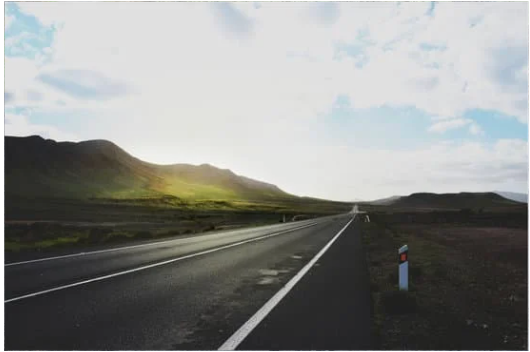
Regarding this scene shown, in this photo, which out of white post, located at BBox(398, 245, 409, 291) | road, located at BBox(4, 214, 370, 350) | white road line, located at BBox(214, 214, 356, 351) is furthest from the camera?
white post, located at BBox(398, 245, 409, 291)

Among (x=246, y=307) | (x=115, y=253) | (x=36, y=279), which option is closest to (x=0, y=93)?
(x=36, y=279)

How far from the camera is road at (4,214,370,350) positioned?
19.4 feet

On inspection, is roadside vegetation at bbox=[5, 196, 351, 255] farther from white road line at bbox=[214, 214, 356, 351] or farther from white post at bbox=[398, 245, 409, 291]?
white post at bbox=[398, 245, 409, 291]

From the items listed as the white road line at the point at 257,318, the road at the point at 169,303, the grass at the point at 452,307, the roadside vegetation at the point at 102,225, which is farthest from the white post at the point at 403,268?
the roadside vegetation at the point at 102,225

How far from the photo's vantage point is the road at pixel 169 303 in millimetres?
5918

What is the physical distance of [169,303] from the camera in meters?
8.07

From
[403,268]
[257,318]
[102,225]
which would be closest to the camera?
[257,318]

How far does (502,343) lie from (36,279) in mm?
9758

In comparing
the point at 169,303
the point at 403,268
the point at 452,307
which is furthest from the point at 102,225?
the point at 452,307

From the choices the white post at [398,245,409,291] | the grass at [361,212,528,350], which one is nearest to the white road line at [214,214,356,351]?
the grass at [361,212,528,350]

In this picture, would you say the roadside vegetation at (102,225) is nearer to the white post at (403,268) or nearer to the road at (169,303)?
the road at (169,303)

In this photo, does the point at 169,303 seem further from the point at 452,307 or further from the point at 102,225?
the point at 102,225

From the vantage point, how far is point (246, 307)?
25.6ft

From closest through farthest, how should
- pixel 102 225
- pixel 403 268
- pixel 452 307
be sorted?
pixel 452 307 < pixel 403 268 < pixel 102 225
